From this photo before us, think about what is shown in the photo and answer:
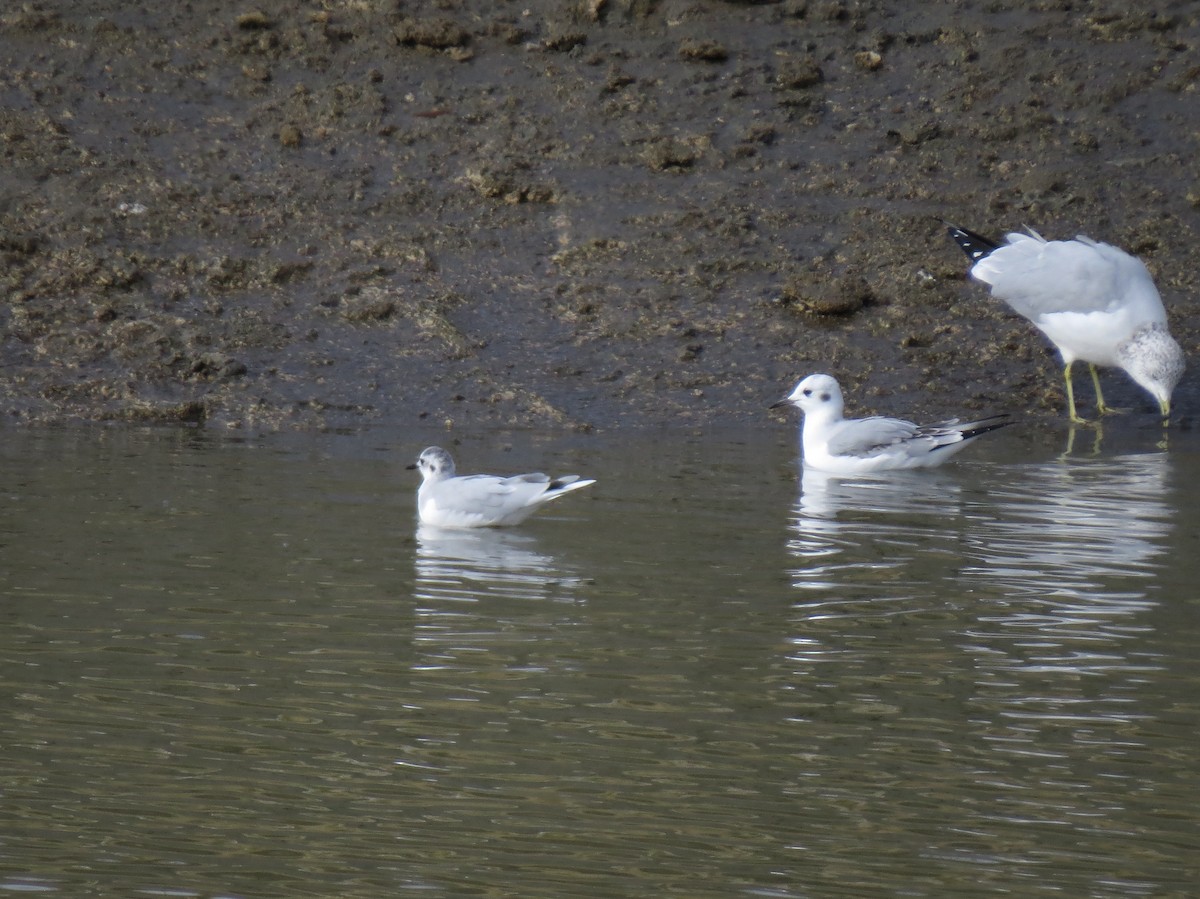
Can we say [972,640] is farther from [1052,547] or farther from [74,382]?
[74,382]

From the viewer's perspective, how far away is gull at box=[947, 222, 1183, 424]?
1167cm

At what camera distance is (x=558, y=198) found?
1352 centimetres

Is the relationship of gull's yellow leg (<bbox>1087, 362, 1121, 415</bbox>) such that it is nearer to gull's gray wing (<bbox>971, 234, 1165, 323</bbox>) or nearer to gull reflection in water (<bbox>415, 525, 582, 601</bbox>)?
gull's gray wing (<bbox>971, 234, 1165, 323</bbox>)

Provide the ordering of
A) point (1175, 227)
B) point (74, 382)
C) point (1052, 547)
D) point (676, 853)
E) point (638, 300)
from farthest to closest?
point (1175, 227) → point (638, 300) → point (74, 382) → point (1052, 547) → point (676, 853)

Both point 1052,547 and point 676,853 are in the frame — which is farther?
point 1052,547

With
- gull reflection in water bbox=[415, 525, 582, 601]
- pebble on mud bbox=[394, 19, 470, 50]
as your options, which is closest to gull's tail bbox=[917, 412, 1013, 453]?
gull reflection in water bbox=[415, 525, 582, 601]

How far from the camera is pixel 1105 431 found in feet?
37.9

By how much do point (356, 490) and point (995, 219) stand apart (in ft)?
21.5

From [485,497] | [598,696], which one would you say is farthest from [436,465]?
[598,696]

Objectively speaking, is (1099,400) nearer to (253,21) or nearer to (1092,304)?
(1092,304)

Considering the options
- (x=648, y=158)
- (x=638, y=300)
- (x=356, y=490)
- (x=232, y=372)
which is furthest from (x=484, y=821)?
(x=648, y=158)

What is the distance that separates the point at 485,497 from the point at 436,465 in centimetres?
51

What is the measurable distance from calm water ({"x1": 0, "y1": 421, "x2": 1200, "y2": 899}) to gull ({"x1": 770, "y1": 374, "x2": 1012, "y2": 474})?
127 centimetres

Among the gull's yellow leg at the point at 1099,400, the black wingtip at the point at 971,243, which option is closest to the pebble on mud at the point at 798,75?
the black wingtip at the point at 971,243
